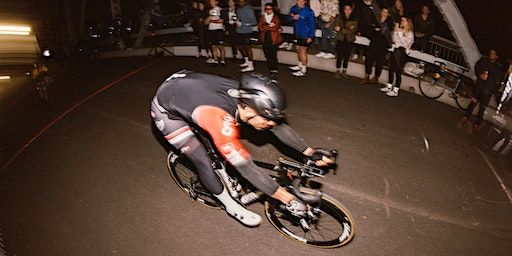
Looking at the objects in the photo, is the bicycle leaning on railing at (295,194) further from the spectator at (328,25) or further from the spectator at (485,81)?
the spectator at (328,25)

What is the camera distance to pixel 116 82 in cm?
1098

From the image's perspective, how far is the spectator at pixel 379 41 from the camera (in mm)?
8367

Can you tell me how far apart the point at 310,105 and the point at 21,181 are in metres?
6.50

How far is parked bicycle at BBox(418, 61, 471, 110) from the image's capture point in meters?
8.12

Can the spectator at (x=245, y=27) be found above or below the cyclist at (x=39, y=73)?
above

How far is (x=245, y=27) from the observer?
10055 millimetres

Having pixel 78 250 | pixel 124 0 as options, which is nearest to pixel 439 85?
pixel 78 250

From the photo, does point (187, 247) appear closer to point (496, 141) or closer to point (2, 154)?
point (2, 154)

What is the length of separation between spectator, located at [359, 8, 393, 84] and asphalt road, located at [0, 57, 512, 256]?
64cm

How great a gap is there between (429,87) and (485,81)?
64.2 inches

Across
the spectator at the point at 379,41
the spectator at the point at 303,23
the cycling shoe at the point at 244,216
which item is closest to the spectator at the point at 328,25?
the spectator at the point at 303,23

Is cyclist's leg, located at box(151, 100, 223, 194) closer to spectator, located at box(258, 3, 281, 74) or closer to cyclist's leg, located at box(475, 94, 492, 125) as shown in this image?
spectator, located at box(258, 3, 281, 74)

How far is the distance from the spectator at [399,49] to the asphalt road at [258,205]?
0.52 meters

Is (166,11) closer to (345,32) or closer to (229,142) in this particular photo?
(345,32)
